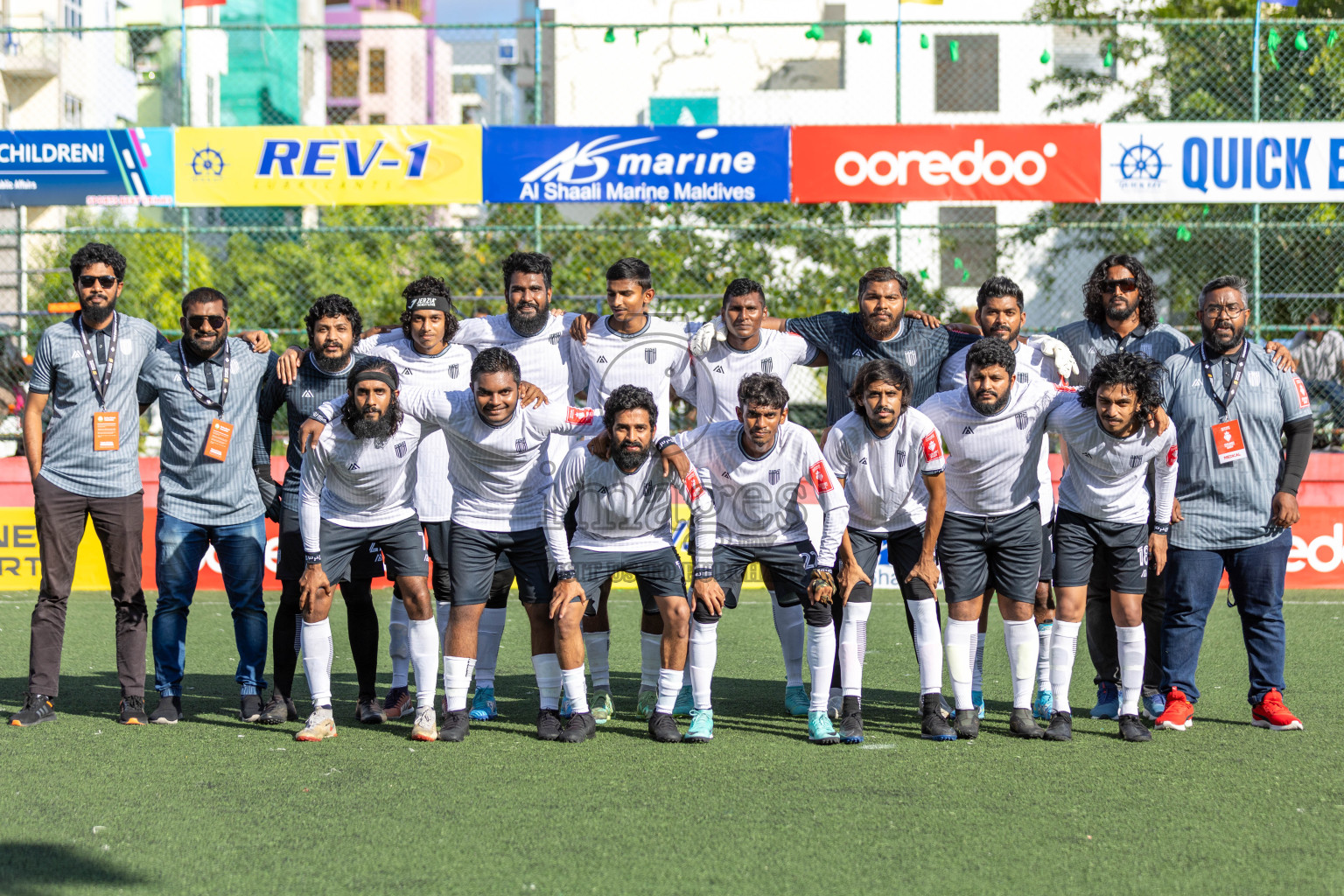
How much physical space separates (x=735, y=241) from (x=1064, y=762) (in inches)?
413

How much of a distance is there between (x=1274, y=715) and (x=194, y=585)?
491cm

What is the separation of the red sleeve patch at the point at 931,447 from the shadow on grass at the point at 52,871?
3.45 metres

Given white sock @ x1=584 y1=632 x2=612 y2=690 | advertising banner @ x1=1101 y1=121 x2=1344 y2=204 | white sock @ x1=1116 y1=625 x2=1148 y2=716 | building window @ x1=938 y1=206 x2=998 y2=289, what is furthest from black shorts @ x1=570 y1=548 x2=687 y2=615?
building window @ x1=938 y1=206 x2=998 y2=289

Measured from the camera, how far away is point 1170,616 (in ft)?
20.7

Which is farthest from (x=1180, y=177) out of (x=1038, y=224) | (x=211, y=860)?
(x=211, y=860)

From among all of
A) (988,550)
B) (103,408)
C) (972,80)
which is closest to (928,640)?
(988,550)

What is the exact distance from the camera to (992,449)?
6070mm

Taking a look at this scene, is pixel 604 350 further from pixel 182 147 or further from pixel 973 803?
pixel 182 147

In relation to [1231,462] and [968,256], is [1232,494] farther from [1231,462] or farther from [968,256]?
[968,256]

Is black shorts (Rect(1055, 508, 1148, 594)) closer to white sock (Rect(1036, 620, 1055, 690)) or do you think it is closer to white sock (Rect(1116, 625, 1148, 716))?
white sock (Rect(1116, 625, 1148, 716))

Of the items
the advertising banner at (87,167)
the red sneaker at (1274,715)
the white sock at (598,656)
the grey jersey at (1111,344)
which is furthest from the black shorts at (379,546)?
the advertising banner at (87,167)

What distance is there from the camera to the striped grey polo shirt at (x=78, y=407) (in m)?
6.21

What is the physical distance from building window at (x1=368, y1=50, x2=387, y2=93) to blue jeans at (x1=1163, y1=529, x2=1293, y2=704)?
227ft

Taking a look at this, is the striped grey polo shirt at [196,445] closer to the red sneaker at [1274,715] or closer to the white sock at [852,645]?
the white sock at [852,645]
